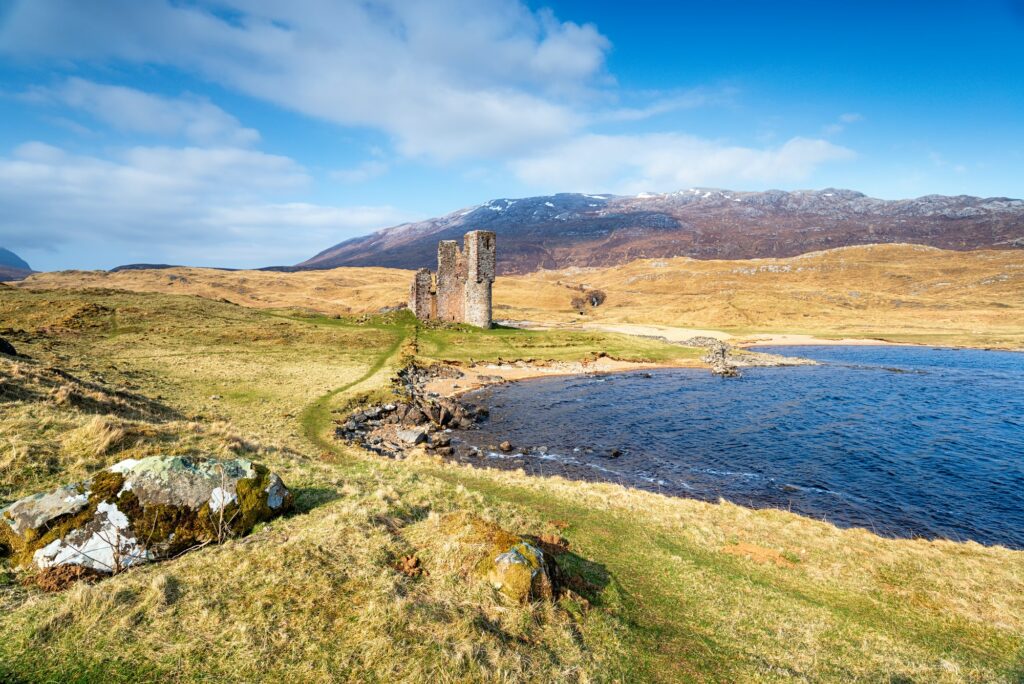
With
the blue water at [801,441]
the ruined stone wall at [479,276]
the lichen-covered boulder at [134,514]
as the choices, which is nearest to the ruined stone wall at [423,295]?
the ruined stone wall at [479,276]

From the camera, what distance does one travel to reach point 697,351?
213 feet

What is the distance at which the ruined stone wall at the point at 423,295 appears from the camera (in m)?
73.9

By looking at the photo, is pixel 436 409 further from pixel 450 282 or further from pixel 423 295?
pixel 423 295

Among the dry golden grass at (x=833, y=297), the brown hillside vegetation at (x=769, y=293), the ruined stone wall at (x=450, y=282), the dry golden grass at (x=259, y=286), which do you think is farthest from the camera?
the dry golden grass at (x=259, y=286)

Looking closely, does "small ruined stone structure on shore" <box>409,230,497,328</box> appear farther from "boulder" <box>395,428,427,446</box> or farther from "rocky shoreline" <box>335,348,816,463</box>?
"boulder" <box>395,428,427,446</box>

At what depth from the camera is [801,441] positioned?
3091 centimetres

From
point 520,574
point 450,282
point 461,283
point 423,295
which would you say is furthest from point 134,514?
point 423,295

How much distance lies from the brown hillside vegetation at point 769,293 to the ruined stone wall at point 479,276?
136 feet

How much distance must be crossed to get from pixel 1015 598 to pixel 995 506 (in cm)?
1304

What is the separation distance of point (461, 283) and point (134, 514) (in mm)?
63757

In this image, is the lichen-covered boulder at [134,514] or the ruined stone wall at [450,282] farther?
the ruined stone wall at [450,282]

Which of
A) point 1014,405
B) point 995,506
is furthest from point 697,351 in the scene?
point 995,506

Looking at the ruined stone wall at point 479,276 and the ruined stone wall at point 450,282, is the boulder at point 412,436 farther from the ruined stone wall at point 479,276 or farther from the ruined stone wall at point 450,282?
the ruined stone wall at point 450,282

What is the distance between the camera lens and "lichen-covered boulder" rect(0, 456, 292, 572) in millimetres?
8172
